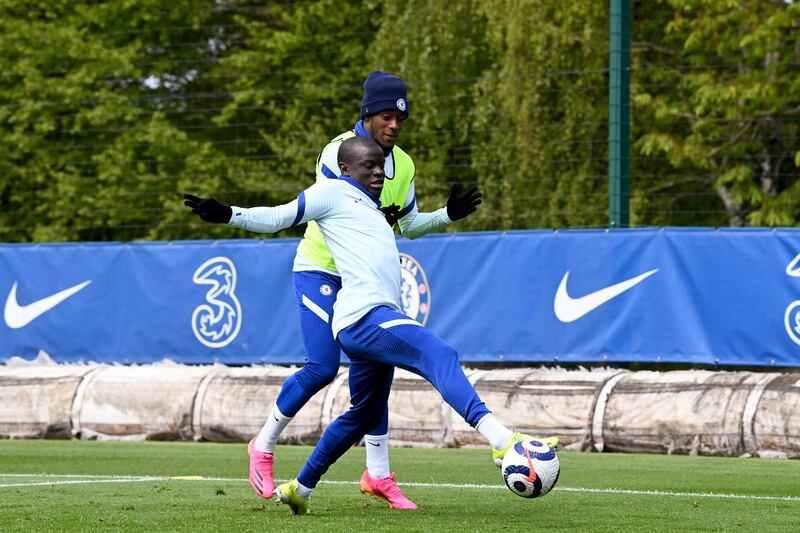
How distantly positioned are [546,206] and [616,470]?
12.7m

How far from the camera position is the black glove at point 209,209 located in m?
6.84

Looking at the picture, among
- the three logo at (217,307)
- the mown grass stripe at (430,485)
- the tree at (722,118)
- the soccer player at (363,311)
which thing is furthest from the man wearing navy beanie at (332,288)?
the tree at (722,118)

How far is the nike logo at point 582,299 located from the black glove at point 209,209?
7.55 m

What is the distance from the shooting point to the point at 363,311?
699 centimetres

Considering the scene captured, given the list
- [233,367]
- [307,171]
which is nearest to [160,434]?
[233,367]

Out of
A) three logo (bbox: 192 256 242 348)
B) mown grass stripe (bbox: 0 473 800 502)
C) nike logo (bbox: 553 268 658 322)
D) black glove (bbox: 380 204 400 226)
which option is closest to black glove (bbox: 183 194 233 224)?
black glove (bbox: 380 204 400 226)

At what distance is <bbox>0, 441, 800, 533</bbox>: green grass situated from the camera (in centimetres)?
691

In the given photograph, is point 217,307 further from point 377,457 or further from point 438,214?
point 377,457

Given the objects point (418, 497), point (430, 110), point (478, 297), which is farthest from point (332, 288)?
point (430, 110)

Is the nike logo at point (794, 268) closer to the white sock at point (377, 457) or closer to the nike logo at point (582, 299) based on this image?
the nike logo at point (582, 299)

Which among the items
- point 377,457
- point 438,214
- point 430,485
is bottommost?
point 430,485

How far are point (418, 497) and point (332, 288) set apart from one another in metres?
1.41

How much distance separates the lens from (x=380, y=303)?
7027mm

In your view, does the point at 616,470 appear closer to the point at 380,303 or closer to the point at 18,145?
the point at 380,303
